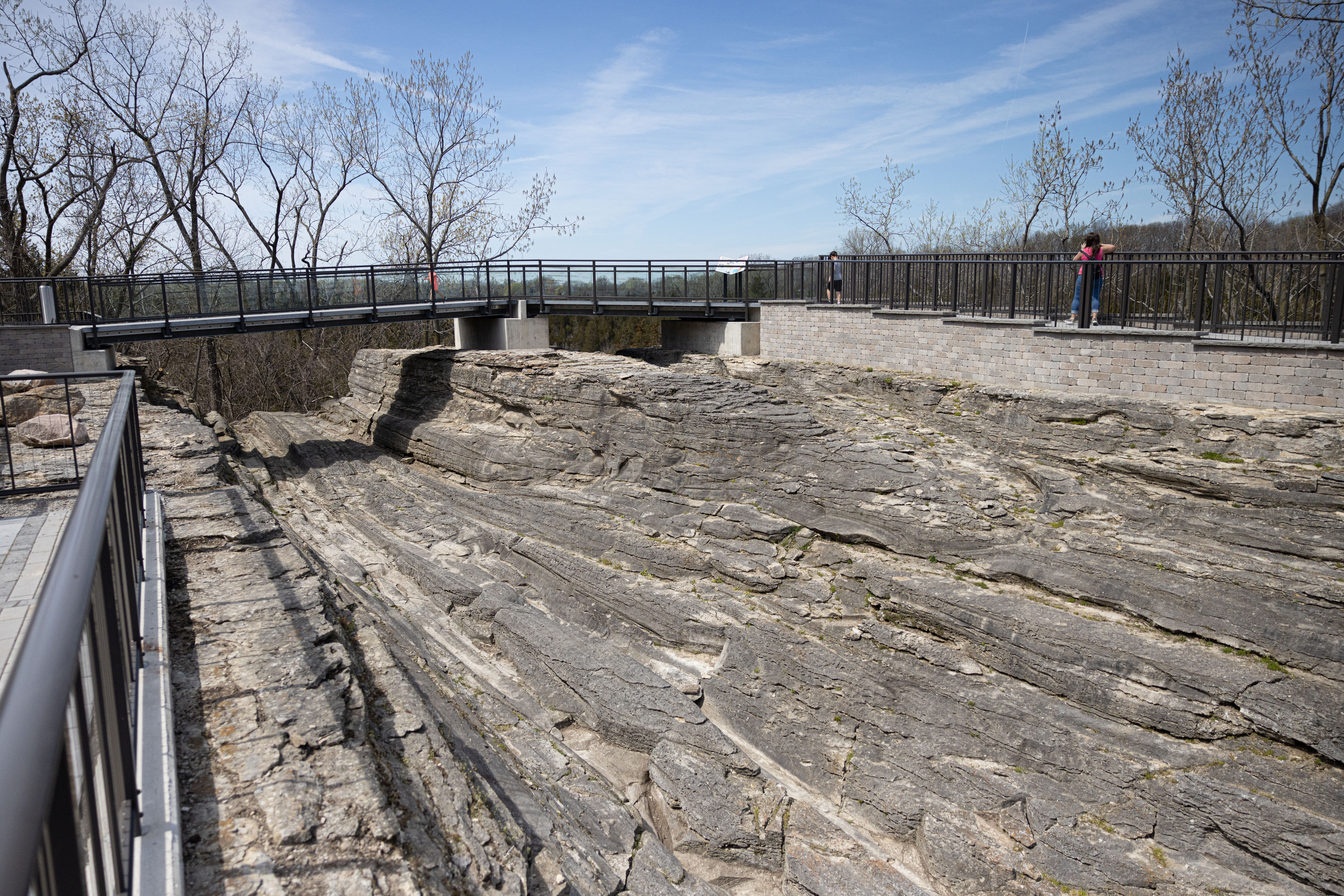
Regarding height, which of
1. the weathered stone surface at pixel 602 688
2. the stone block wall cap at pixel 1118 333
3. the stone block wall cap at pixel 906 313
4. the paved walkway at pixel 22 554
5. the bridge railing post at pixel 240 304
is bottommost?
the weathered stone surface at pixel 602 688

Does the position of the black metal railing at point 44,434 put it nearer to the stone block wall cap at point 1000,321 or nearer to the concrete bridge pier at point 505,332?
the concrete bridge pier at point 505,332

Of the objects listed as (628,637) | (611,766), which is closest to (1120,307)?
(628,637)

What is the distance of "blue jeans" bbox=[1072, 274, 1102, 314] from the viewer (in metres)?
13.7

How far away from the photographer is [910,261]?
16922mm

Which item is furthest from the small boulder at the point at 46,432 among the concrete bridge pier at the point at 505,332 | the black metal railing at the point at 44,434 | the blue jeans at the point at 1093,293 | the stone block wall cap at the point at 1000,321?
the blue jeans at the point at 1093,293

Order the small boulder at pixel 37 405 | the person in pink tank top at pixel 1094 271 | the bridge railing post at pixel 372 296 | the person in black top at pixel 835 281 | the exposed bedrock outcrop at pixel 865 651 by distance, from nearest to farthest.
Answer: the exposed bedrock outcrop at pixel 865 651 → the small boulder at pixel 37 405 → the person in pink tank top at pixel 1094 271 → the person in black top at pixel 835 281 → the bridge railing post at pixel 372 296

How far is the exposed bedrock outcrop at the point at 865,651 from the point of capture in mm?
7648

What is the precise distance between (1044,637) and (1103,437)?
4.52 meters

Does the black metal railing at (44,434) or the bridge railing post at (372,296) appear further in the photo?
the bridge railing post at (372,296)

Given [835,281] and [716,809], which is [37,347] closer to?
[716,809]

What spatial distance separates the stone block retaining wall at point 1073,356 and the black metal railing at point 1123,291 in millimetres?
340

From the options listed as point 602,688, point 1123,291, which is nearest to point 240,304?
point 602,688

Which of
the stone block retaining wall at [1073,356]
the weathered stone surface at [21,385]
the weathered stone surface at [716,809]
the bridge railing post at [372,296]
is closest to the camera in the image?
Answer: the weathered stone surface at [716,809]

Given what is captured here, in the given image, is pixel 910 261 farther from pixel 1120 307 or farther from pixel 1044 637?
pixel 1044 637
